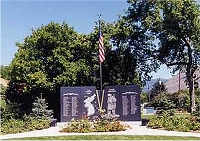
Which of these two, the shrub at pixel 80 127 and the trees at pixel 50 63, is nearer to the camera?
the shrub at pixel 80 127

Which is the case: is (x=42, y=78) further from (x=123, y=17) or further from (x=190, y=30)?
(x=190, y=30)

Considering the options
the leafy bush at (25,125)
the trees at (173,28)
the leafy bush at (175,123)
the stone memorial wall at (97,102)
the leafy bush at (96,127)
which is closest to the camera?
the leafy bush at (175,123)

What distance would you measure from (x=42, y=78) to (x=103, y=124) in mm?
13684

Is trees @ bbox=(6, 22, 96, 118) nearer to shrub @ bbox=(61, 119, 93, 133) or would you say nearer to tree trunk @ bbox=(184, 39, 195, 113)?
tree trunk @ bbox=(184, 39, 195, 113)

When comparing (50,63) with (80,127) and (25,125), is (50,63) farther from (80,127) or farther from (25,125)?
(80,127)

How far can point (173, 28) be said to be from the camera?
38.4 m

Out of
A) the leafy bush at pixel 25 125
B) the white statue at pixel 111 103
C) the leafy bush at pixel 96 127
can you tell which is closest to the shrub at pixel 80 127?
the leafy bush at pixel 96 127

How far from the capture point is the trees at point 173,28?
37.2 m

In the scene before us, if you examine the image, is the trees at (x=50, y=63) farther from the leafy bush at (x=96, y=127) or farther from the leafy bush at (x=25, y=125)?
the leafy bush at (x=96, y=127)

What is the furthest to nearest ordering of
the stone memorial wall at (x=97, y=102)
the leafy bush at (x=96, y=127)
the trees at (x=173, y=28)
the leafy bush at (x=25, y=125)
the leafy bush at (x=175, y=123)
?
the trees at (x=173, y=28)
the stone memorial wall at (x=97, y=102)
the leafy bush at (x=25, y=125)
the leafy bush at (x=96, y=127)
the leafy bush at (x=175, y=123)

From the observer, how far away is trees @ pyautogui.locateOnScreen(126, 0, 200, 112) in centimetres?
3719

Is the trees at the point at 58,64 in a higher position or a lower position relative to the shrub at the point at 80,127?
higher

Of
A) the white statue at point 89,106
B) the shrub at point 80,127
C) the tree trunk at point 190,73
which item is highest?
the tree trunk at point 190,73

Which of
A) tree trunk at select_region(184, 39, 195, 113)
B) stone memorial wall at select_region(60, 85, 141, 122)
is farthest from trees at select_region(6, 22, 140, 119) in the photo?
stone memorial wall at select_region(60, 85, 141, 122)
